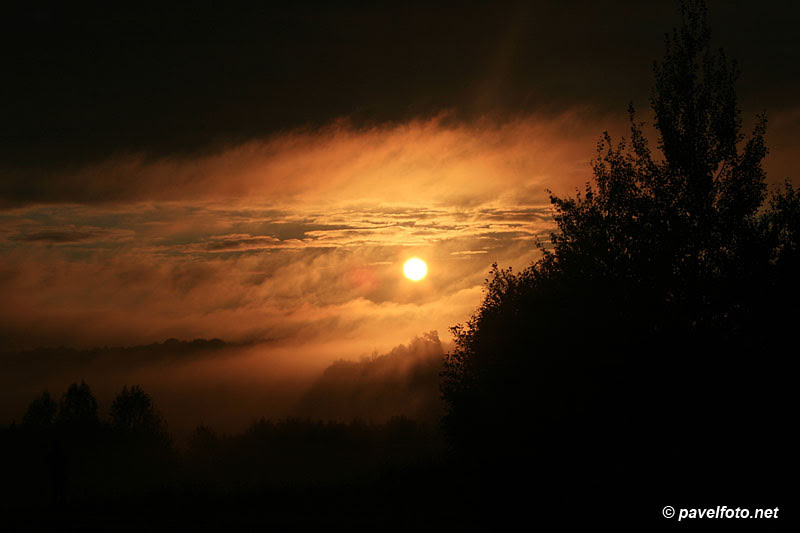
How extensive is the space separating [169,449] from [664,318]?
13415 centimetres

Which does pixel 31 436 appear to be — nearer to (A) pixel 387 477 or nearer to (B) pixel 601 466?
(A) pixel 387 477

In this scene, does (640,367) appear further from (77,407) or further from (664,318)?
(77,407)

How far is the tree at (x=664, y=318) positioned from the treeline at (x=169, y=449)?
17689 mm

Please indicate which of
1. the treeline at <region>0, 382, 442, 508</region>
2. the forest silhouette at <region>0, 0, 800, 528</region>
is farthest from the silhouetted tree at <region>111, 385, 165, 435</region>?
the forest silhouette at <region>0, 0, 800, 528</region>

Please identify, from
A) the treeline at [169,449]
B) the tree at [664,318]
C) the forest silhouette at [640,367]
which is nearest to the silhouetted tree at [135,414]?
the treeline at [169,449]

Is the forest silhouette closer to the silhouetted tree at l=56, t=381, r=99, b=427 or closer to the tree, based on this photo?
the tree

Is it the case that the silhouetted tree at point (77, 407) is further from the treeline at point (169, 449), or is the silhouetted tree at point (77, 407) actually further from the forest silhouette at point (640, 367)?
the forest silhouette at point (640, 367)

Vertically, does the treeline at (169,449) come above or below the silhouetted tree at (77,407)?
below

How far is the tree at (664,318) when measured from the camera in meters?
24.0

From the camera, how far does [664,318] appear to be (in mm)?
26016

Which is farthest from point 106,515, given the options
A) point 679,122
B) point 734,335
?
point 679,122

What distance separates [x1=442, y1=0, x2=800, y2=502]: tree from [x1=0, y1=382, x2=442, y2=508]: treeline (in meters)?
17.7

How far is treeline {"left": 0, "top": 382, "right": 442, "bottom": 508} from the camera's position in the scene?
97.7 meters

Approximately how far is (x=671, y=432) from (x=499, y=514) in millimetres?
9558
